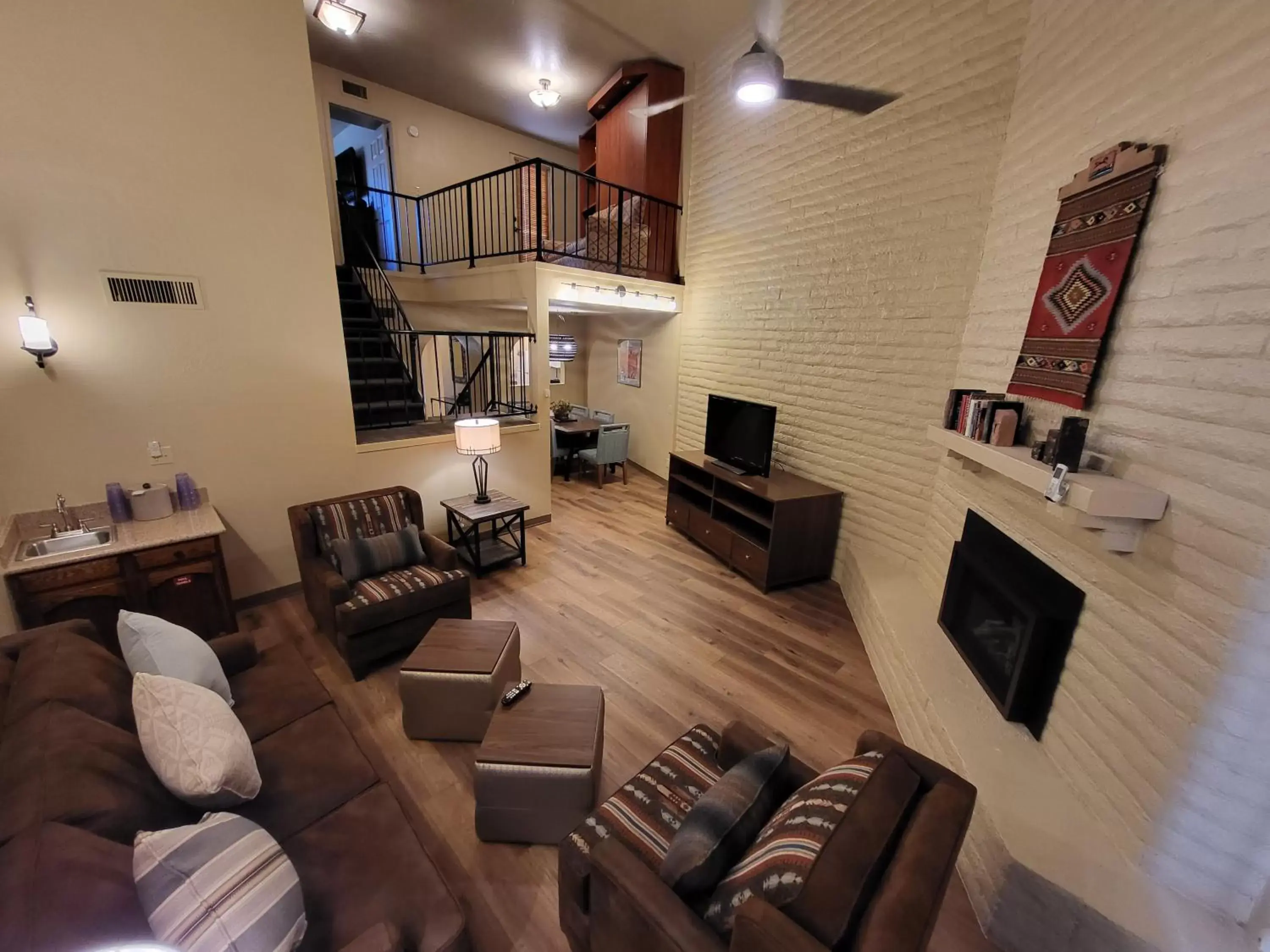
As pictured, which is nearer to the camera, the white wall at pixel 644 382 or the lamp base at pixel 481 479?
the lamp base at pixel 481 479

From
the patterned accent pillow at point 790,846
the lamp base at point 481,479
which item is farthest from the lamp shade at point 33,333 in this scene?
the patterned accent pillow at point 790,846

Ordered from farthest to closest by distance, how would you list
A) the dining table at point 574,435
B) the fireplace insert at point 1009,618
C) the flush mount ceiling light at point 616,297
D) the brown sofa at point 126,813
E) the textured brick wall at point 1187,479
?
the dining table at point 574,435 < the flush mount ceiling light at point 616,297 < the fireplace insert at point 1009,618 < the textured brick wall at point 1187,479 < the brown sofa at point 126,813

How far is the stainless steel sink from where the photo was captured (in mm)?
2461

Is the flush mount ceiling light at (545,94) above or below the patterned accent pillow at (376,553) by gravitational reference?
above

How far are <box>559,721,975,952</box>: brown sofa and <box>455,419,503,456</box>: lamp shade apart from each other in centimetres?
276

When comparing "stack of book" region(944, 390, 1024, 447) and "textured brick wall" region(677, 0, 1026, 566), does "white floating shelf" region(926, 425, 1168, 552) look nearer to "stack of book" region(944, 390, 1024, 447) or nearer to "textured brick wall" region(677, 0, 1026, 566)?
"stack of book" region(944, 390, 1024, 447)

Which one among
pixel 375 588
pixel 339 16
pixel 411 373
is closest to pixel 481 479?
pixel 375 588

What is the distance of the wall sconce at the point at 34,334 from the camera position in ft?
7.83

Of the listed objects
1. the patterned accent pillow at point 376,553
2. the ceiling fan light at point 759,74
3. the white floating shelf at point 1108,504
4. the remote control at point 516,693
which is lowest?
the remote control at point 516,693

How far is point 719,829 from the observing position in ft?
4.01

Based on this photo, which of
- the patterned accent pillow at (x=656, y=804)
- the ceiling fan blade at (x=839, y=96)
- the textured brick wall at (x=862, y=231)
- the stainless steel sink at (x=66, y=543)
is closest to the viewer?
the patterned accent pillow at (x=656, y=804)

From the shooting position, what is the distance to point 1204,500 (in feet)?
4.49

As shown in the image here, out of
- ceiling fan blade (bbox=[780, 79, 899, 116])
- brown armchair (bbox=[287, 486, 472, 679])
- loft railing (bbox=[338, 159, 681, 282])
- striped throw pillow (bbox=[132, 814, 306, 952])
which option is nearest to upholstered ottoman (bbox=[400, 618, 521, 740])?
brown armchair (bbox=[287, 486, 472, 679])

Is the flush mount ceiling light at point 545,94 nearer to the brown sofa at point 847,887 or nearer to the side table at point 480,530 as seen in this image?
the side table at point 480,530
